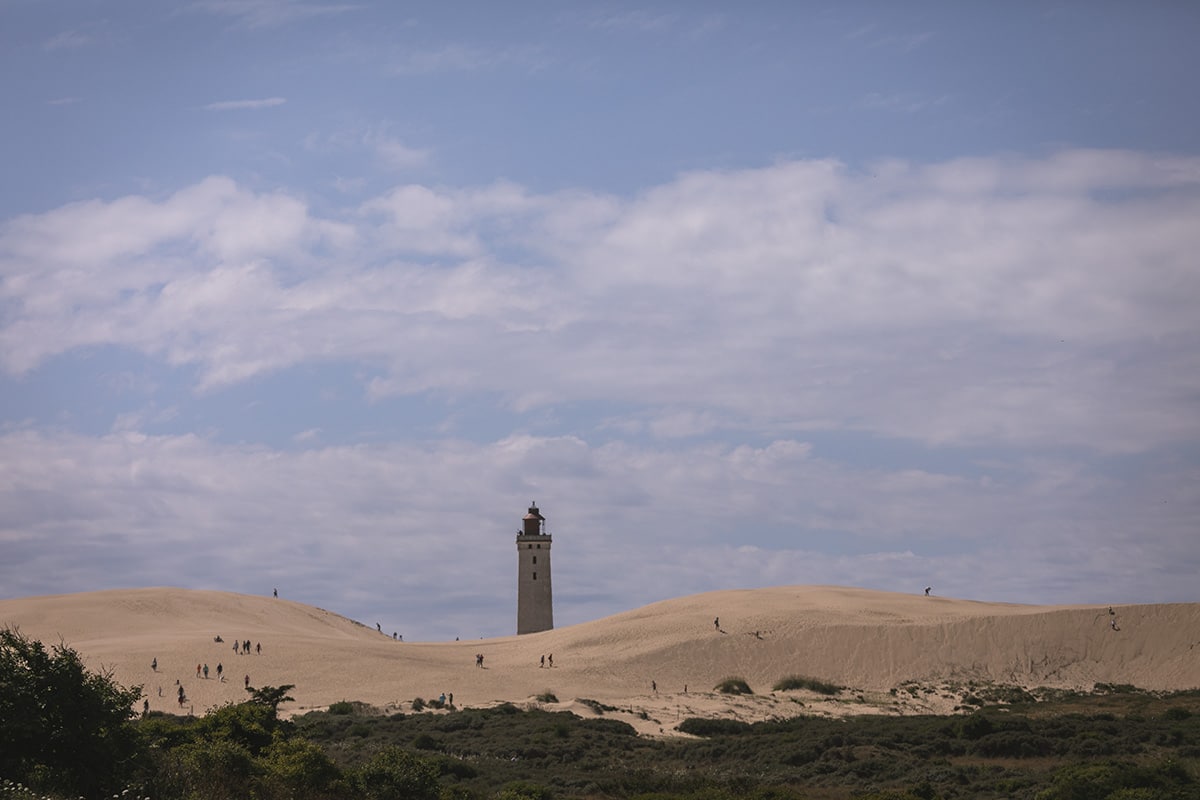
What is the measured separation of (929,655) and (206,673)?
99.0 ft

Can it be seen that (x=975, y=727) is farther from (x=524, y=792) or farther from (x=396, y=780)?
(x=396, y=780)

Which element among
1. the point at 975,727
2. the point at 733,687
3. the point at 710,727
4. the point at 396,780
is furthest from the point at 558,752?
the point at 733,687

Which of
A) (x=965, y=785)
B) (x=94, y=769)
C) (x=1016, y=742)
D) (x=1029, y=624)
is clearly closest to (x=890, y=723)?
(x=1016, y=742)

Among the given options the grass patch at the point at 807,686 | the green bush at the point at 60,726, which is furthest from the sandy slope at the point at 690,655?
the green bush at the point at 60,726

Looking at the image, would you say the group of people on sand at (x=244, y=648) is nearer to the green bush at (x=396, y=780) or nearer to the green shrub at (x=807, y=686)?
the green shrub at (x=807, y=686)

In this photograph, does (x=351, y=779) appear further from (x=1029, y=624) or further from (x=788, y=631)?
(x=1029, y=624)

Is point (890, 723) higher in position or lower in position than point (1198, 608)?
lower

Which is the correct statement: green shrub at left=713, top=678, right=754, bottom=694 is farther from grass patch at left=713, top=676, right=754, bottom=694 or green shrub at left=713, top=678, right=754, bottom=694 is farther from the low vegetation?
the low vegetation

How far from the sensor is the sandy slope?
170ft

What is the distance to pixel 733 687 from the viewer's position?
54.4 metres

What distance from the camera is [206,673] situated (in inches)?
2073

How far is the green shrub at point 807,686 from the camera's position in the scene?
54.7 m

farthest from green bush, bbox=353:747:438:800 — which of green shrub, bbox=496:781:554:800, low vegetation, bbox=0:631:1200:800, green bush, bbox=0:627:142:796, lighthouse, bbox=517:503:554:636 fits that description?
lighthouse, bbox=517:503:554:636

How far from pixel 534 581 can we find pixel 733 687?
2899cm
